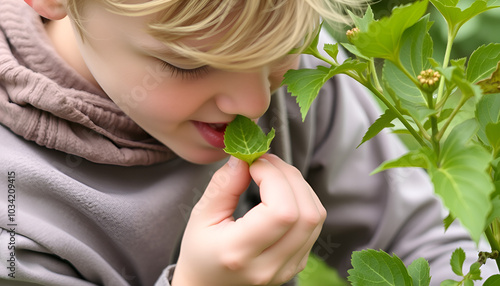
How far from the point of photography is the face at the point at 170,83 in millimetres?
659

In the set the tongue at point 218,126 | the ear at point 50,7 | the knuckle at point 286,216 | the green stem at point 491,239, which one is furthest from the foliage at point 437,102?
the ear at point 50,7

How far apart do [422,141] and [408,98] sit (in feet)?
0.16

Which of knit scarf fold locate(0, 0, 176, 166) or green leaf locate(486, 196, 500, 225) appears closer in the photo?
green leaf locate(486, 196, 500, 225)

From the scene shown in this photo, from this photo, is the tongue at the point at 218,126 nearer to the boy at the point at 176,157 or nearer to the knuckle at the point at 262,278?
the boy at the point at 176,157

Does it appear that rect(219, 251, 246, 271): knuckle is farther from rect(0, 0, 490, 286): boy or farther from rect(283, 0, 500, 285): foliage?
rect(283, 0, 500, 285): foliage

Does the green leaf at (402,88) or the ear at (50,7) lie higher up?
the ear at (50,7)

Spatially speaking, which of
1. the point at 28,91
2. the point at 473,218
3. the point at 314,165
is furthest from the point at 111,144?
the point at 473,218

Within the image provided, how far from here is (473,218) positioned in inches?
12.8

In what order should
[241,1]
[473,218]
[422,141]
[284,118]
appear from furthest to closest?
[284,118], [241,1], [422,141], [473,218]

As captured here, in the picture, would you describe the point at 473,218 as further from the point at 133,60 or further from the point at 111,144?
the point at 111,144

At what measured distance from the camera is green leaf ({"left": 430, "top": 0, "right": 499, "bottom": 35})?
0.43 meters

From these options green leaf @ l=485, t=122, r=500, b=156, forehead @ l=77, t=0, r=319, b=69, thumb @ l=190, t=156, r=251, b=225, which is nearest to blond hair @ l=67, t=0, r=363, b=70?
forehead @ l=77, t=0, r=319, b=69

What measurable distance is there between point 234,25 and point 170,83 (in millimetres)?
116

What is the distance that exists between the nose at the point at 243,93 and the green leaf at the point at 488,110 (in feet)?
0.89
